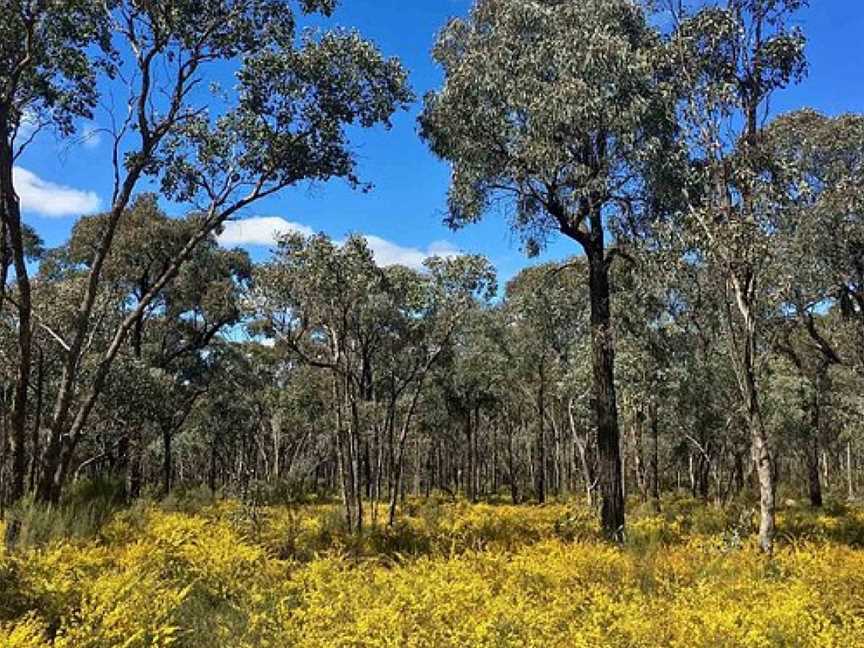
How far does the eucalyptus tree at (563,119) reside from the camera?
12.2 meters

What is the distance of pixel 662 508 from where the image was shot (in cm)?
2505

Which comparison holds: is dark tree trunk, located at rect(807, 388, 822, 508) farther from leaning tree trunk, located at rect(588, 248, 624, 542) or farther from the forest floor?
leaning tree trunk, located at rect(588, 248, 624, 542)

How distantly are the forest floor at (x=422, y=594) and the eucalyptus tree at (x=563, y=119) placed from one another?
3685 millimetres

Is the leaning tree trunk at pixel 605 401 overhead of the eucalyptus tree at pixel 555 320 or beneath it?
beneath

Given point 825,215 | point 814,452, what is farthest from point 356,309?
point 814,452

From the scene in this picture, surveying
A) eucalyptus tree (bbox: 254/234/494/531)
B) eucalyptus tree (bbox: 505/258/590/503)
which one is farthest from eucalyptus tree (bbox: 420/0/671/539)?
eucalyptus tree (bbox: 505/258/590/503)

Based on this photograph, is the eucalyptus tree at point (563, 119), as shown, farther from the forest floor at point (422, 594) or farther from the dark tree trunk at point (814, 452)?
the dark tree trunk at point (814, 452)

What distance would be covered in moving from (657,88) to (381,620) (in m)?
10.1

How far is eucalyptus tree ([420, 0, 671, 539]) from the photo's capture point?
12.2m

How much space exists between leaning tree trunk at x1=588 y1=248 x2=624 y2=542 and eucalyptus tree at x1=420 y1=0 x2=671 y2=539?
2 cm

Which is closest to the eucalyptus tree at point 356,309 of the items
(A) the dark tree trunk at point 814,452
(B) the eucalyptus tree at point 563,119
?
(B) the eucalyptus tree at point 563,119

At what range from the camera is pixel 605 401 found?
13711 mm

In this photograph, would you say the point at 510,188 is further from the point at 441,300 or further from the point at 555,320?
the point at 555,320

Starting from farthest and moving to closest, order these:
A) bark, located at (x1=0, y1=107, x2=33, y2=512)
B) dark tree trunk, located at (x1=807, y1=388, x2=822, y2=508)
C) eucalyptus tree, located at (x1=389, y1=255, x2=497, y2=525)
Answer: dark tree trunk, located at (x1=807, y1=388, x2=822, y2=508) → eucalyptus tree, located at (x1=389, y1=255, x2=497, y2=525) → bark, located at (x1=0, y1=107, x2=33, y2=512)
